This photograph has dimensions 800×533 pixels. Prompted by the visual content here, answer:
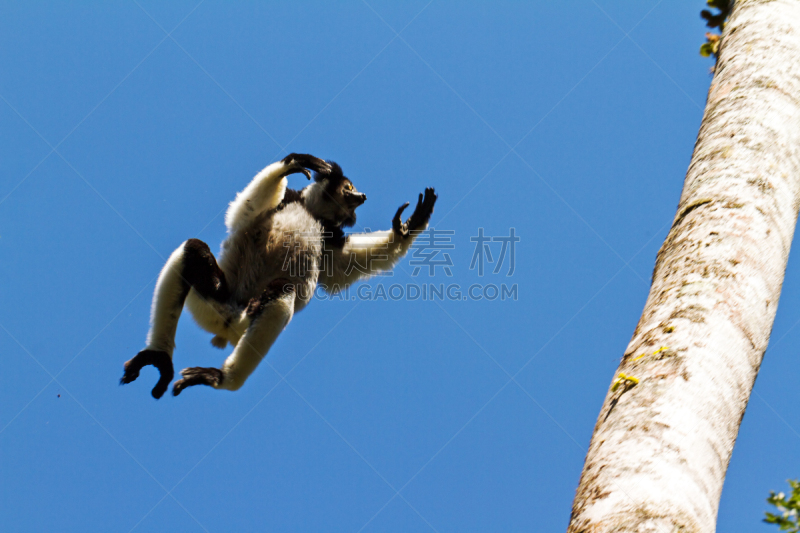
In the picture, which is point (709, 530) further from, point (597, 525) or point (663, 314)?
point (663, 314)

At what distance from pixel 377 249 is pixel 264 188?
1633 mm

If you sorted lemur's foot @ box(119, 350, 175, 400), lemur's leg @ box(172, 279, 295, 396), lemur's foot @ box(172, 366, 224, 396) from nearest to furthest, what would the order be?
lemur's foot @ box(172, 366, 224, 396)
lemur's leg @ box(172, 279, 295, 396)
lemur's foot @ box(119, 350, 175, 400)

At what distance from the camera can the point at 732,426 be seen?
179 centimetres

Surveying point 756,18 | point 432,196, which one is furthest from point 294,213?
point 756,18

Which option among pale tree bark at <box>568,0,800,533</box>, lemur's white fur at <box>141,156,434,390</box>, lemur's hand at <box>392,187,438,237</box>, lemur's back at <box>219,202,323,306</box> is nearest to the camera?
pale tree bark at <box>568,0,800,533</box>

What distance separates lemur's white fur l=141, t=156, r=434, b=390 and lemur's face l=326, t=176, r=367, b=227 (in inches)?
3.8

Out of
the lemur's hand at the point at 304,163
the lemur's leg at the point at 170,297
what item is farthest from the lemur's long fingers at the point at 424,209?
the lemur's leg at the point at 170,297

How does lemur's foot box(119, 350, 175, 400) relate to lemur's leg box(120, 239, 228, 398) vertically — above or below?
below

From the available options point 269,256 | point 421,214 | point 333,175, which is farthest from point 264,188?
point 421,214

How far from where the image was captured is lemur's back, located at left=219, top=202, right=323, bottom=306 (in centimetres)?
588

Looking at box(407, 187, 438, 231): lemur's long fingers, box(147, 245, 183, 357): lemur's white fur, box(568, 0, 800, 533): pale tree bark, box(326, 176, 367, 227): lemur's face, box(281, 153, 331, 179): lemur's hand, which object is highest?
box(407, 187, 438, 231): lemur's long fingers

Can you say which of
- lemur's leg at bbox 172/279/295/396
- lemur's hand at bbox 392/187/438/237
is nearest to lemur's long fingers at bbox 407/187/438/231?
lemur's hand at bbox 392/187/438/237

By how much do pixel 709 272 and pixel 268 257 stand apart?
4.63m

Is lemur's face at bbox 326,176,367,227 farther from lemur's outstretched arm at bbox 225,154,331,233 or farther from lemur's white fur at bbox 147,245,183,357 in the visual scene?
lemur's white fur at bbox 147,245,183,357
